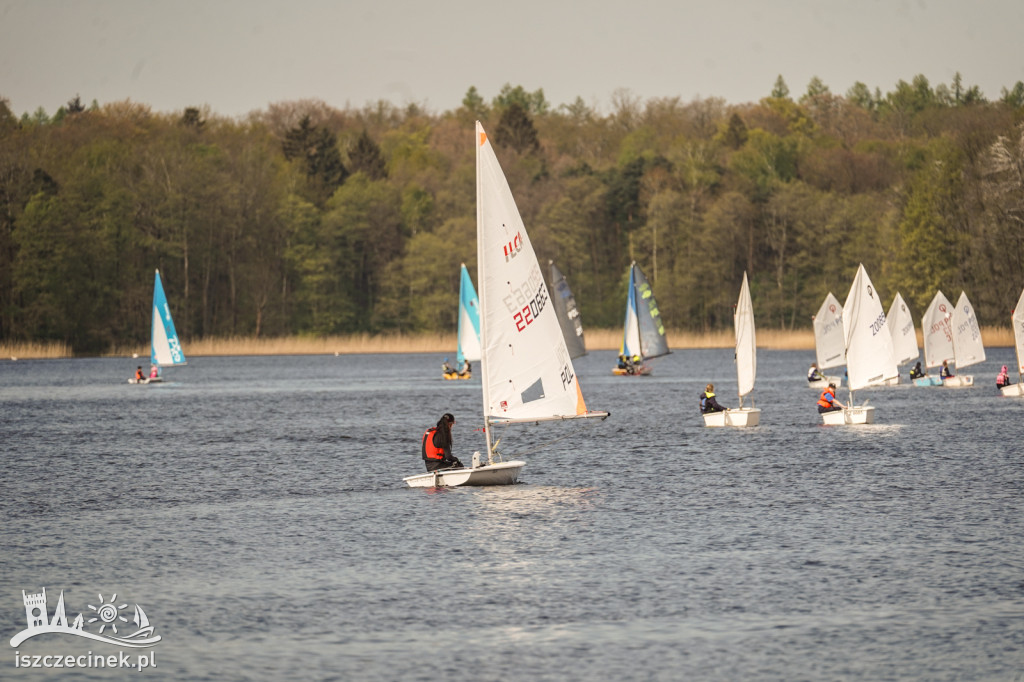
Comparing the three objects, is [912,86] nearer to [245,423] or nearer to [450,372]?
[450,372]

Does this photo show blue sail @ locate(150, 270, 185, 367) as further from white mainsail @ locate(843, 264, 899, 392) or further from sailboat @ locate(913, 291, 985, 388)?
white mainsail @ locate(843, 264, 899, 392)

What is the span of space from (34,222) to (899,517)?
101109 mm

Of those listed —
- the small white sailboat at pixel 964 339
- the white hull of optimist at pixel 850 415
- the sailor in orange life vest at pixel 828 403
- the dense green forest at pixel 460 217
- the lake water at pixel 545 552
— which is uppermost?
the dense green forest at pixel 460 217

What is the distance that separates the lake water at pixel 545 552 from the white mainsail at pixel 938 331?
→ 681 inches

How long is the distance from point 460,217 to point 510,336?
111389 mm

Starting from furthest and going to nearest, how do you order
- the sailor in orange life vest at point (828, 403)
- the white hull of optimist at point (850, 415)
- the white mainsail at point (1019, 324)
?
the white mainsail at point (1019, 324) → the white hull of optimist at point (850, 415) → the sailor in orange life vest at point (828, 403)

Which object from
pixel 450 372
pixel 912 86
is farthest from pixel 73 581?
pixel 912 86

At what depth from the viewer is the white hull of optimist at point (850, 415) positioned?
159 ft

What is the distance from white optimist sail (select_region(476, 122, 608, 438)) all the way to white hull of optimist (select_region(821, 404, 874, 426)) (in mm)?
21151

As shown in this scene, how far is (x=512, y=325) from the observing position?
29531mm

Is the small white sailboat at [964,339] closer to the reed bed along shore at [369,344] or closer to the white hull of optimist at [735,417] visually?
the white hull of optimist at [735,417]

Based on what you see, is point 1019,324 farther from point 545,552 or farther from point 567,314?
point 545,552

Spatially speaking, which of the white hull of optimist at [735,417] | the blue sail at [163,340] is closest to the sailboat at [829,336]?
the white hull of optimist at [735,417]

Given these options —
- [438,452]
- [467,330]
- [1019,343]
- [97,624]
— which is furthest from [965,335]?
[97,624]
